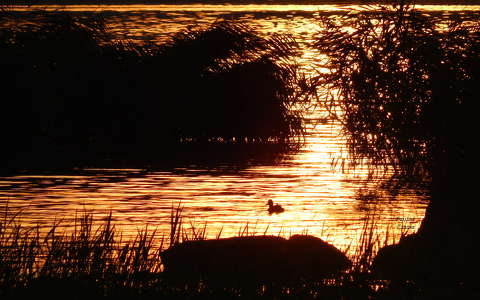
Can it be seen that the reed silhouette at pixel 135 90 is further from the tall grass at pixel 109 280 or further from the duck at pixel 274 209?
the tall grass at pixel 109 280

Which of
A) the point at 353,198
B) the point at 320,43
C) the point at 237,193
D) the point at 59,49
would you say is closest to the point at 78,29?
the point at 59,49

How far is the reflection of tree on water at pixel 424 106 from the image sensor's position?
69.9 ft

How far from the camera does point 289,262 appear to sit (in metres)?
20.6

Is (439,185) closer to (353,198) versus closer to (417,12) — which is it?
(417,12)

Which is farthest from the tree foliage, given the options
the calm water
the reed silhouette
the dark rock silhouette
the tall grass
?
the reed silhouette

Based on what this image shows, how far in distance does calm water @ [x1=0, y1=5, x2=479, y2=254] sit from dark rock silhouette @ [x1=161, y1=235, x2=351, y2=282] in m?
2.26

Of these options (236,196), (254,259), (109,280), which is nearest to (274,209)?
(236,196)

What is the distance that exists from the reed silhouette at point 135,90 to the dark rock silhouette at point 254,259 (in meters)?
25.0

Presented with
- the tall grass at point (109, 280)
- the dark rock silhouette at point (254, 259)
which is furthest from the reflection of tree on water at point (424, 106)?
the tall grass at point (109, 280)

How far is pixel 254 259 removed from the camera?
67.1ft

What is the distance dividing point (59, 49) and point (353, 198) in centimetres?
2057

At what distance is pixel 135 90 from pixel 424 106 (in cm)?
2894

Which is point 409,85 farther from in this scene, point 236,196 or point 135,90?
point 135,90

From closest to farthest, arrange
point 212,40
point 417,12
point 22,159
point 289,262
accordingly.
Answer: point 289,262 → point 417,12 → point 22,159 → point 212,40
